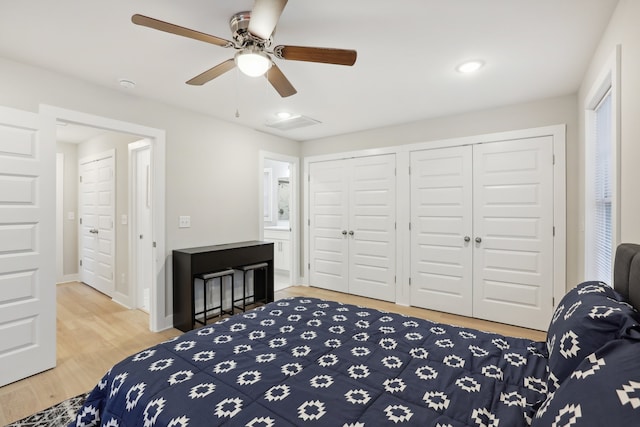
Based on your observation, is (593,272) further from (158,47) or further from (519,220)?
(158,47)

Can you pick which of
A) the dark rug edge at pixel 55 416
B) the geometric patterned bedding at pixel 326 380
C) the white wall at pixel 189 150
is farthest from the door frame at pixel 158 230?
the geometric patterned bedding at pixel 326 380

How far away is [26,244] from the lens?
95.2 inches

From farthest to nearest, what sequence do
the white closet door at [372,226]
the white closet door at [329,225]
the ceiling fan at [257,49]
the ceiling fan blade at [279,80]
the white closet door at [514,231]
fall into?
1. the white closet door at [329,225]
2. the white closet door at [372,226]
3. the white closet door at [514,231]
4. the ceiling fan blade at [279,80]
5. the ceiling fan at [257,49]

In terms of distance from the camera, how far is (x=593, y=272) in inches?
104

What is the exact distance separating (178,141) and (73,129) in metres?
2.23

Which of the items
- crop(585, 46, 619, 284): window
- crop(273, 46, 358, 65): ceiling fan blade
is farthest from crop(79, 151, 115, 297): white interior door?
crop(585, 46, 619, 284): window

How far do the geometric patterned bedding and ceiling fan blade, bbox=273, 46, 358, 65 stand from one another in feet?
5.25

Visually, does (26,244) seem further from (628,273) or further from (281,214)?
(281,214)

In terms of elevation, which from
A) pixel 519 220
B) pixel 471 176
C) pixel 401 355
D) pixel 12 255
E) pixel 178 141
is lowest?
pixel 401 355

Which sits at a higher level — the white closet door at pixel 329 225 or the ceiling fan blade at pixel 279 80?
the ceiling fan blade at pixel 279 80

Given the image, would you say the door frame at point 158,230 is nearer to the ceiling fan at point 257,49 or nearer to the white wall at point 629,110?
the ceiling fan at point 257,49

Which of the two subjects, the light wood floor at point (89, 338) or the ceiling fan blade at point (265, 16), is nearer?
the ceiling fan blade at point (265, 16)

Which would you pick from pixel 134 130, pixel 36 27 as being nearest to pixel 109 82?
pixel 134 130

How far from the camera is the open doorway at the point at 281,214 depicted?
507 cm
